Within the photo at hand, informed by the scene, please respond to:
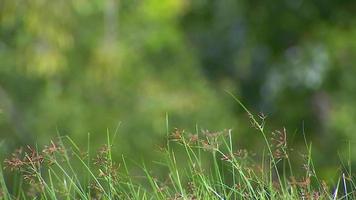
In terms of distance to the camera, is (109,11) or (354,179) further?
(109,11)

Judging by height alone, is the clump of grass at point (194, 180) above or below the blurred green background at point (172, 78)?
above

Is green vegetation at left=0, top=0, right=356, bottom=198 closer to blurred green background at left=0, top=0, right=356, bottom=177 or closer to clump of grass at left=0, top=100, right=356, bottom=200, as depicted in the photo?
blurred green background at left=0, top=0, right=356, bottom=177

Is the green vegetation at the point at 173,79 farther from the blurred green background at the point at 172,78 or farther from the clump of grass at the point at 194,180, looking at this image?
the clump of grass at the point at 194,180

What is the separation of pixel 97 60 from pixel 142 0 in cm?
307

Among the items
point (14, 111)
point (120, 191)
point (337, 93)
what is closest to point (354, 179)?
point (120, 191)

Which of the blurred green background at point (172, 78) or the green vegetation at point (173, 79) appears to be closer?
the green vegetation at point (173, 79)

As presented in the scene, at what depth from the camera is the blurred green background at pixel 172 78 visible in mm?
15242

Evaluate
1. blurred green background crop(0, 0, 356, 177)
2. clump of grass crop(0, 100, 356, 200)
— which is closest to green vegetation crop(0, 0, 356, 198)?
blurred green background crop(0, 0, 356, 177)

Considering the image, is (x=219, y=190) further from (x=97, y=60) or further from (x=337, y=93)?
(x=337, y=93)

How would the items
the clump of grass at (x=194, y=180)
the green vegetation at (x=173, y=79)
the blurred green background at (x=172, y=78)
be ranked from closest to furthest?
the clump of grass at (x=194, y=180), the green vegetation at (x=173, y=79), the blurred green background at (x=172, y=78)

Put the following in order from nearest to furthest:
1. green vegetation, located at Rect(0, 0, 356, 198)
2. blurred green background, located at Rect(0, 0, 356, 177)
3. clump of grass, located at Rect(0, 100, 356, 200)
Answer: clump of grass, located at Rect(0, 100, 356, 200)
green vegetation, located at Rect(0, 0, 356, 198)
blurred green background, located at Rect(0, 0, 356, 177)

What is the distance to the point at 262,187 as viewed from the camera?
3.25 meters

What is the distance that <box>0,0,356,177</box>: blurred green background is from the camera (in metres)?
15.2

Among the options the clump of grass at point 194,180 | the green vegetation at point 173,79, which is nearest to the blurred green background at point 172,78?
the green vegetation at point 173,79
